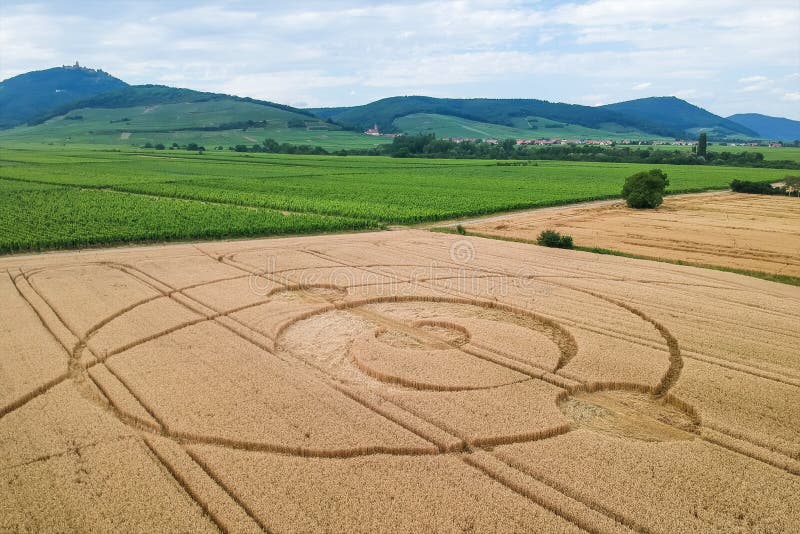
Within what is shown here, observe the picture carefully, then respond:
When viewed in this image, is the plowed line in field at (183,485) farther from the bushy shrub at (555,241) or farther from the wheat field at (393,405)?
the bushy shrub at (555,241)

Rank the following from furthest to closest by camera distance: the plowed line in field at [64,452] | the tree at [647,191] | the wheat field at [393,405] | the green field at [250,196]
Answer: the tree at [647,191], the green field at [250,196], the plowed line in field at [64,452], the wheat field at [393,405]

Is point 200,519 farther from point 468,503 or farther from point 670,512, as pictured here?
point 670,512

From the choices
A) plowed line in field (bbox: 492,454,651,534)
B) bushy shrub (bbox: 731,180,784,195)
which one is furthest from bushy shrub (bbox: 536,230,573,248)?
bushy shrub (bbox: 731,180,784,195)

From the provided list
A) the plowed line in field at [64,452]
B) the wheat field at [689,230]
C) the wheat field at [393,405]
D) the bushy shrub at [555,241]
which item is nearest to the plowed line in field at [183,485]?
the wheat field at [393,405]

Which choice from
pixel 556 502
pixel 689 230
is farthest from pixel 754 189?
pixel 556 502

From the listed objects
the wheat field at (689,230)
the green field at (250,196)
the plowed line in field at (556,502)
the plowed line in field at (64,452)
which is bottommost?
the plowed line in field at (556,502)

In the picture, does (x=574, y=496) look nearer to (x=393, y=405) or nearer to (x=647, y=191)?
(x=393, y=405)

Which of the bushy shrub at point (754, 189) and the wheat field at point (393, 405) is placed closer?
the wheat field at point (393, 405)
